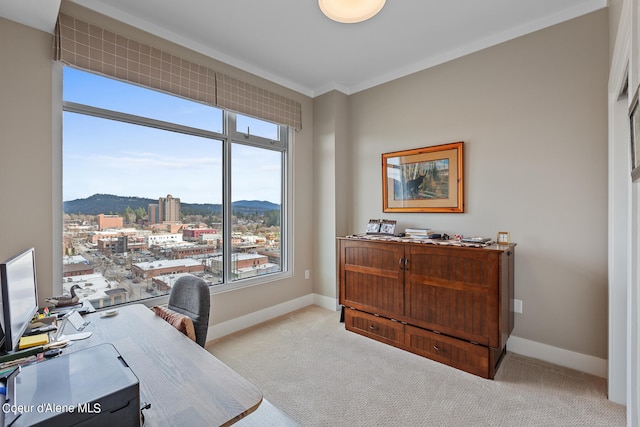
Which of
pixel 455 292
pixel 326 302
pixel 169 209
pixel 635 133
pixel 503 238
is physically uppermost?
pixel 635 133

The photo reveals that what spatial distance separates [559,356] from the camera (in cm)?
235

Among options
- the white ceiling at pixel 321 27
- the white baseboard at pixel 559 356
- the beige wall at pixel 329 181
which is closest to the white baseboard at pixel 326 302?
the beige wall at pixel 329 181

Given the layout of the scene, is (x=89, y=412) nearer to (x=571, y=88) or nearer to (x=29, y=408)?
(x=29, y=408)

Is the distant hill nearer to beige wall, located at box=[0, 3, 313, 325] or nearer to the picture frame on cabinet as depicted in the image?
beige wall, located at box=[0, 3, 313, 325]

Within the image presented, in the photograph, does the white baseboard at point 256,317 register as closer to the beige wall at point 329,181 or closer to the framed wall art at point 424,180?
the beige wall at point 329,181

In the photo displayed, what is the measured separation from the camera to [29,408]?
713 millimetres

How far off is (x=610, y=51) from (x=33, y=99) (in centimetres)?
393

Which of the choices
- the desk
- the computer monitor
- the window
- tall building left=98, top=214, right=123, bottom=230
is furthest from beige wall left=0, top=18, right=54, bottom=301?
the desk

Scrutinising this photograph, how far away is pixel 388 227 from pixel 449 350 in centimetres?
127

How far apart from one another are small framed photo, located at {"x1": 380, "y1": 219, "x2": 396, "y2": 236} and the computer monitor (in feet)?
8.89

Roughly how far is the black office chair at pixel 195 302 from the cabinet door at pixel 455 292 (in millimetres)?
1661

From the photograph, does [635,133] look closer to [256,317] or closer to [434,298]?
[434,298]

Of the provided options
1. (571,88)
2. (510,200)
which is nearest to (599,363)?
(510,200)

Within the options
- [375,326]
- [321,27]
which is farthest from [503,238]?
[321,27]
